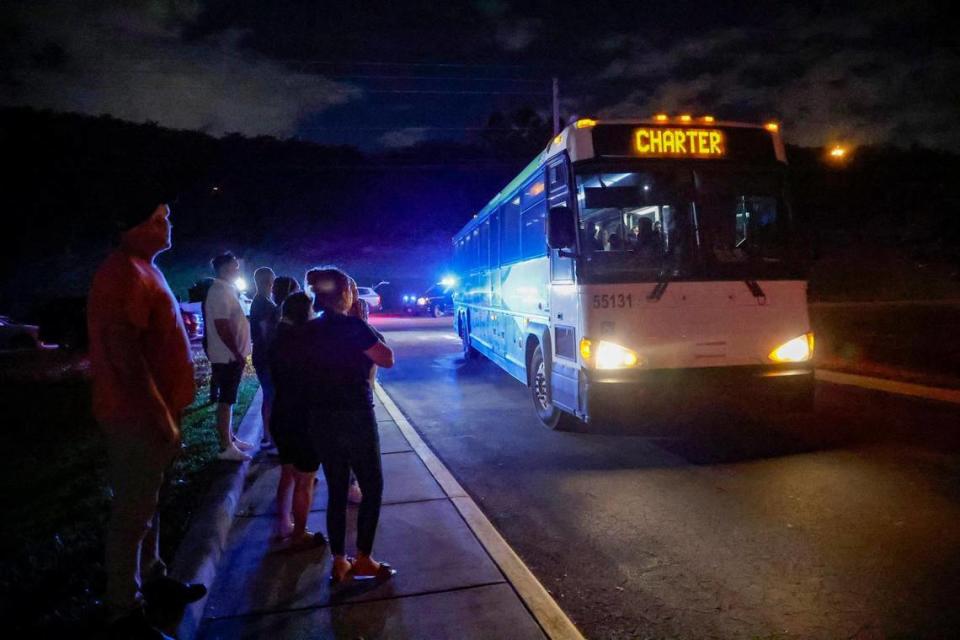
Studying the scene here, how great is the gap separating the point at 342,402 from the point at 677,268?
3.95 m

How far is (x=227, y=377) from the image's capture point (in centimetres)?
607

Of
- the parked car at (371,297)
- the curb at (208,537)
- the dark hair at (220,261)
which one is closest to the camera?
the curb at (208,537)

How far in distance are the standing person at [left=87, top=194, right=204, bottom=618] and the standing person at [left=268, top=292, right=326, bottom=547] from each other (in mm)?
719

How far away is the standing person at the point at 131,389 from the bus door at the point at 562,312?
4.16 m

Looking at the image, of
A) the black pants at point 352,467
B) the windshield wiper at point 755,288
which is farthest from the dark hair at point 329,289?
the windshield wiper at point 755,288

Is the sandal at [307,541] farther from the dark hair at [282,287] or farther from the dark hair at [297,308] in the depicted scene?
the dark hair at [282,287]

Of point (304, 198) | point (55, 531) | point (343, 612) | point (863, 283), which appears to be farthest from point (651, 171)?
point (304, 198)

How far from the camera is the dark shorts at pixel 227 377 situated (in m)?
6.04

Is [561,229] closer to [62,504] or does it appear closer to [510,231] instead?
[510,231]

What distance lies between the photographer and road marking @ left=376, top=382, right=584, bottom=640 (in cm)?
341

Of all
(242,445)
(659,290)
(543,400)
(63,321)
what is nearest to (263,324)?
(242,445)

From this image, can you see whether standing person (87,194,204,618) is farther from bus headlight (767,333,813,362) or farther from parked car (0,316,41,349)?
parked car (0,316,41,349)

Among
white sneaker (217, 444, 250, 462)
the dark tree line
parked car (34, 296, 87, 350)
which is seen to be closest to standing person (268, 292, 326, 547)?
white sneaker (217, 444, 250, 462)

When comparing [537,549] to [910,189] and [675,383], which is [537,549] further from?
[910,189]
